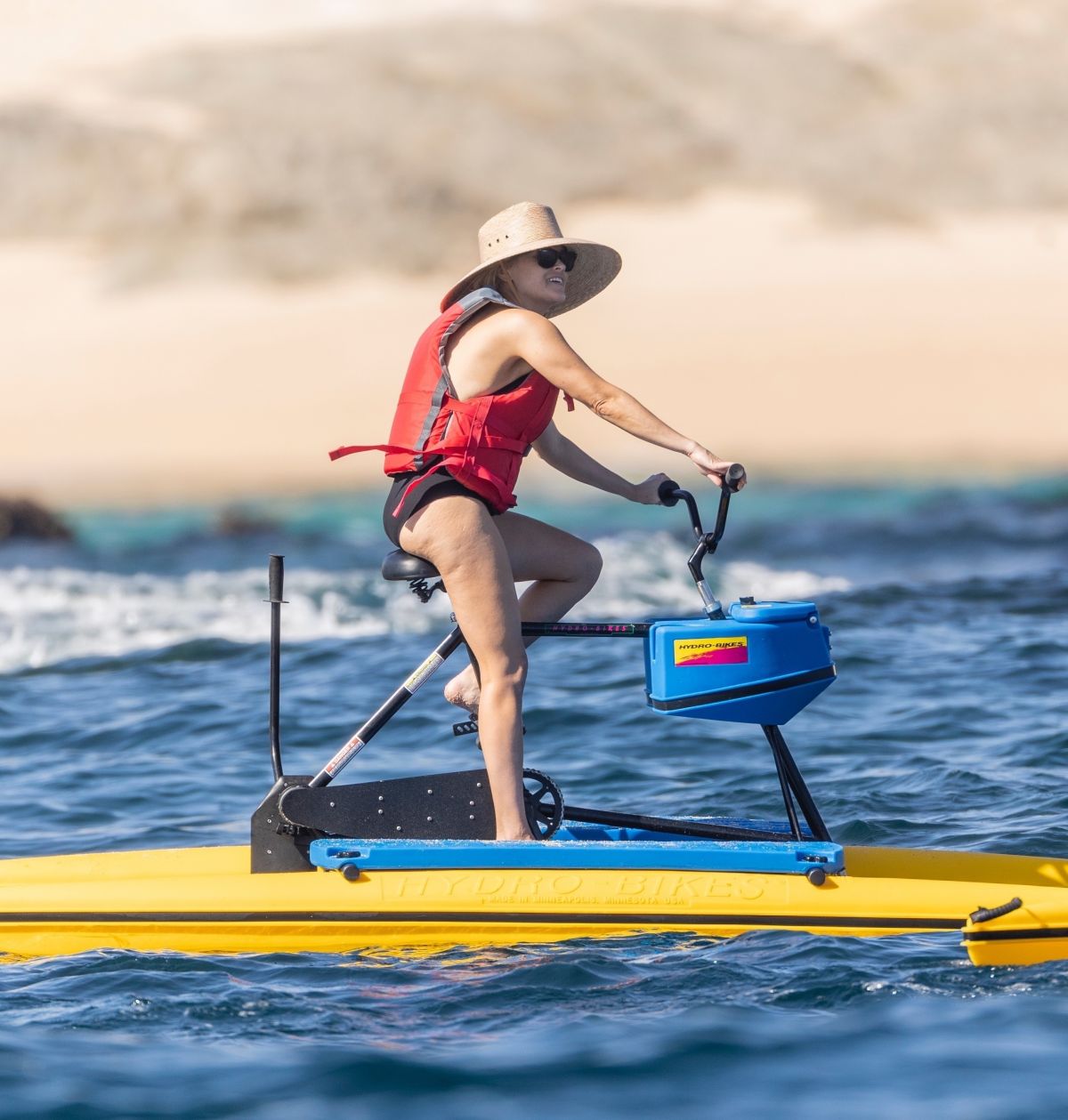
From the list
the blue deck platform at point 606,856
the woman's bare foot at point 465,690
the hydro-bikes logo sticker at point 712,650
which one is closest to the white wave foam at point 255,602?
the woman's bare foot at point 465,690

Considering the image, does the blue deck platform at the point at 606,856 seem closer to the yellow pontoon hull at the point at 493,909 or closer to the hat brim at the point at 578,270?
the yellow pontoon hull at the point at 493,909

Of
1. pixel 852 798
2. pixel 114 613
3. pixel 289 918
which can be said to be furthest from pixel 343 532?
pixel 289 918

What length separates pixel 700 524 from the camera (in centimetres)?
464

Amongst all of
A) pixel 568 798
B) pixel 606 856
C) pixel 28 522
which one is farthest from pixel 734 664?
pixel 28 522

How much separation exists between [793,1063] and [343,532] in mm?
18018

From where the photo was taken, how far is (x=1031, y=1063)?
361 centimetres

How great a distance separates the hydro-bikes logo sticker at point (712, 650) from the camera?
177 inches

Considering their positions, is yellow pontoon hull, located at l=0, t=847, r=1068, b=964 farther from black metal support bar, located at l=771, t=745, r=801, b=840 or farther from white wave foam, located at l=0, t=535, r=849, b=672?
white wave foam, located at l=0, t=535, r=849, b=672

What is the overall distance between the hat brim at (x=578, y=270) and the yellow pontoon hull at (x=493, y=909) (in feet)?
5.32

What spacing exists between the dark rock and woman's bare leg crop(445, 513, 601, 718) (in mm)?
17080

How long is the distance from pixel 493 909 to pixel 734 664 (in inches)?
36.6

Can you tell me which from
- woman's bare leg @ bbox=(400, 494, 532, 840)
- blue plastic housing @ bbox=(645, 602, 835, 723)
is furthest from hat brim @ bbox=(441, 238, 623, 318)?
blue plastic housing @ bbox=(645, 602, 835, 723)

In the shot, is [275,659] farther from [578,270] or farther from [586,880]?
[578,270]

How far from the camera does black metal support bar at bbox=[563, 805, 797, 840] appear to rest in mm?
4770
